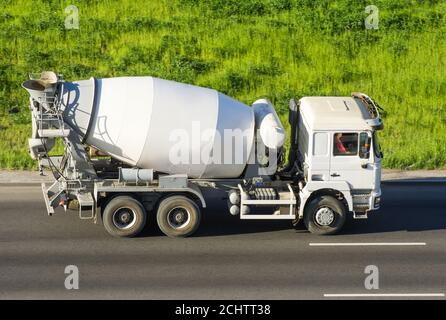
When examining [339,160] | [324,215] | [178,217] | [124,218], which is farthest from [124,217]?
[339,160]

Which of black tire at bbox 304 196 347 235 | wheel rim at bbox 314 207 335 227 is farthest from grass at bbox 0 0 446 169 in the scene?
wheel rim at bbox 314 207 335 227

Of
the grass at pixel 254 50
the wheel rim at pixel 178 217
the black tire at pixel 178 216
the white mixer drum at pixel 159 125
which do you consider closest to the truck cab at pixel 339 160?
the white mixer drum at pixel 159 125

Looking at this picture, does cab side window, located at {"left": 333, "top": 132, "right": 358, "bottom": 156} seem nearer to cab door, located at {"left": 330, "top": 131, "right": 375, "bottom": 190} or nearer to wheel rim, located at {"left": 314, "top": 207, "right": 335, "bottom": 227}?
cab door, located at {"left": 330, "top": 131, "right": 375, "bottom": 190}

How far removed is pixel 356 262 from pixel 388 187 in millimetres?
6689

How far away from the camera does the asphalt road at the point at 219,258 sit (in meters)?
16.9

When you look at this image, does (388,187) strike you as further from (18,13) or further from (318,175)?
(18,13)

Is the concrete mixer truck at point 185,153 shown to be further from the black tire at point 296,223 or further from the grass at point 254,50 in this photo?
the grass at point 254,50

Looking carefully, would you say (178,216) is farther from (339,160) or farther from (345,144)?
(345,144)

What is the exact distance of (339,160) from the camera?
19.9m

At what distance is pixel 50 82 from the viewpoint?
1920cm

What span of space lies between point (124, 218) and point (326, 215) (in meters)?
4.73

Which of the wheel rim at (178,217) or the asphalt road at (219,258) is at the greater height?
the wheel rim at (178,217)

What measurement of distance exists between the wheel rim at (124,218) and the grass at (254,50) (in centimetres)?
953

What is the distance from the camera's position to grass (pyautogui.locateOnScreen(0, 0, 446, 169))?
102ft
